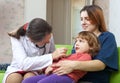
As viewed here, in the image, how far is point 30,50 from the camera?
6.08 feet

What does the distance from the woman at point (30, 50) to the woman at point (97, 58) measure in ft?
0.49

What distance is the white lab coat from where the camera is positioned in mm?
1714

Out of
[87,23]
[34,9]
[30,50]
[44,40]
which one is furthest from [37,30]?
[34,9]

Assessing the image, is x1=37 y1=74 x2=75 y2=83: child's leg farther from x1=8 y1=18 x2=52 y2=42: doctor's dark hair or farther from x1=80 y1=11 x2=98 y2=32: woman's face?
x1=80 y1=11 x2=98 y2=32: woman's face

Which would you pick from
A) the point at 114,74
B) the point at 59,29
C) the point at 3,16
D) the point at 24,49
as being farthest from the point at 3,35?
the point at 114,74

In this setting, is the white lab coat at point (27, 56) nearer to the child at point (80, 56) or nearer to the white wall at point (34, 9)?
the child at point (80, 56)

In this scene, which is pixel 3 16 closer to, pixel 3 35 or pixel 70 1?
pixel 3 35

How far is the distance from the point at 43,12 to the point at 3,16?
60 centimetres

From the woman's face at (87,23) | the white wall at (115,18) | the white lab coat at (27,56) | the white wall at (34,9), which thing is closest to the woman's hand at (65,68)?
the white lab coat at (27,56)

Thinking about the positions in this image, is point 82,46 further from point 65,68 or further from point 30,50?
point 30,50

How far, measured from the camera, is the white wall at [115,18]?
2.93m

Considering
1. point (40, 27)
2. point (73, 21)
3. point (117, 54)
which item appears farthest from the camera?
point (73, 21)

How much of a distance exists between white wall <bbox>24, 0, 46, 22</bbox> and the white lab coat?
77.3 inches

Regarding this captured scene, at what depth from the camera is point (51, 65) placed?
169cm
